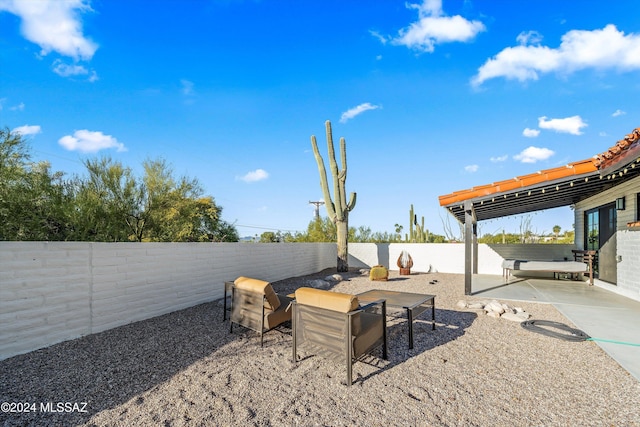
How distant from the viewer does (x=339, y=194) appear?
448 inches

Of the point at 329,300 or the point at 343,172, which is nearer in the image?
the point at 329,300

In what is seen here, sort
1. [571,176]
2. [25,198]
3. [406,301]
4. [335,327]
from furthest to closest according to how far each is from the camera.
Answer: [571,176] < [25,198] < [406,301] < [335,327]

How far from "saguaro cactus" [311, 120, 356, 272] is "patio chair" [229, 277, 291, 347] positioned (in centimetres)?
736

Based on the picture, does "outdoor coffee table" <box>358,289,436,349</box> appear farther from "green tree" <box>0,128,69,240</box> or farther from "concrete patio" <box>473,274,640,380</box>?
"green tree" <box>0,128,69,240</box>

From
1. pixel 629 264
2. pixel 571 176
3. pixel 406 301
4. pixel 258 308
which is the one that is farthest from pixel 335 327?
pixel 629 264

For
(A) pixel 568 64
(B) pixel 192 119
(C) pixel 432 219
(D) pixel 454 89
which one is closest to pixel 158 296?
(B) pixel 192 119

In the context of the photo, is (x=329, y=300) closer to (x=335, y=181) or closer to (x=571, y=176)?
(x=571, y=176)

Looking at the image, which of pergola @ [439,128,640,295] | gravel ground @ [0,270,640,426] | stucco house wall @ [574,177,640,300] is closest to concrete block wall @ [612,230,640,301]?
stucco house wall @ [574,177,640,300]

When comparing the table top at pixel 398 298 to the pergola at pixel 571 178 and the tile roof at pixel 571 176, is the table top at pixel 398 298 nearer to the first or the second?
the pergola at pixel 571 178

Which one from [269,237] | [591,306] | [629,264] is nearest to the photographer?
[591,306]

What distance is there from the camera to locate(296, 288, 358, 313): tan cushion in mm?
2998

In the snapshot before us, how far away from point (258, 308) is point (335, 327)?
1.45 meters

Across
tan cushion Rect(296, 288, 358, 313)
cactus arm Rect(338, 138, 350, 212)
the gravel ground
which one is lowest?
the gravel ground

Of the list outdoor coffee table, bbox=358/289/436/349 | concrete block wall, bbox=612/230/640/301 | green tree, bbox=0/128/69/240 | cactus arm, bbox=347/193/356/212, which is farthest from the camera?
cactus arm, bbox=347/193/356/212
